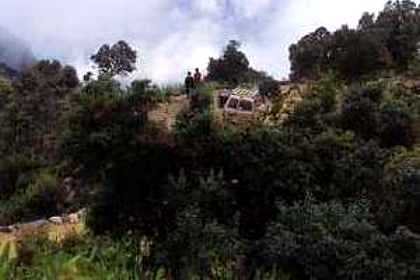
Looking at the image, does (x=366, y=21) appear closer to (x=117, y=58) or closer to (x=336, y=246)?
(x=117, y=58)

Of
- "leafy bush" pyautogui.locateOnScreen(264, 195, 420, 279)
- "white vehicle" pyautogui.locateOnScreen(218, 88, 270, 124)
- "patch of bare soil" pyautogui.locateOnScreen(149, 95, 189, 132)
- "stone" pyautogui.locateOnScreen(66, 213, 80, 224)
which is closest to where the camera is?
"leafy bush" pyautogui.locateOnScreen(264, 195, 420, 279)

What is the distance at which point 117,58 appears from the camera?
32250 millimetres

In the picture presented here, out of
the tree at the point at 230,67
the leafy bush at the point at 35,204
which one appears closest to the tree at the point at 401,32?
the tree at the point at 230,67

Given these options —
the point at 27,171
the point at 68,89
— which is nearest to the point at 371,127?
the point at 27,171

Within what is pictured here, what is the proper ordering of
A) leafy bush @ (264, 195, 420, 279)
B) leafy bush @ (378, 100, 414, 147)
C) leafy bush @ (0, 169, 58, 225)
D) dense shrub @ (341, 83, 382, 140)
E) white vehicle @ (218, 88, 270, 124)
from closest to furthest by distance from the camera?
leafy bush @ (264, 195, 420, 279), dense shrub @ (341, 83, 382, 140), leafy bush @ (378, 100, 414, 147), white vehicle @ (218, 88, 270, 124), leafy bush @ (0, 169, 58, 225)

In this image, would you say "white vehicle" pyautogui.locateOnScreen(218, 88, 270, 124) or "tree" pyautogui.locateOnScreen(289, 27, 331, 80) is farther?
"tree" pyautogui.locateOnScreen(289, 27, 331, 80)

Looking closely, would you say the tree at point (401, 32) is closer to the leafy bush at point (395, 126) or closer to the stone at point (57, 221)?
the leafy bush at point (395, 126)

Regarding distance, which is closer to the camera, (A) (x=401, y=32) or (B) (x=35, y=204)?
(B) (x=35, y=204)

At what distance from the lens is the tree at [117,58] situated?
31.8 metres

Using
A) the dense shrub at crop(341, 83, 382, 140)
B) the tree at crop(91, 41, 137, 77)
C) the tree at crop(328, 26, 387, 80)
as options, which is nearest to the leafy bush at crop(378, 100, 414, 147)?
the dense shrub at crop(341, 83, 382, 140)

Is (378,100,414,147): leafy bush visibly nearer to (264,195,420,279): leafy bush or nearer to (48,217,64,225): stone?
(264,195,420,279): leafy bush

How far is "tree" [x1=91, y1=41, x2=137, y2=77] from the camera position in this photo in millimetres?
31766

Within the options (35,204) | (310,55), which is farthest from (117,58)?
(35,204)

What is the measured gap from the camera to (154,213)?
12.9 m
